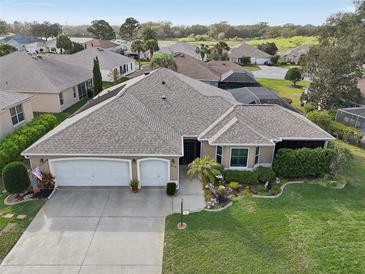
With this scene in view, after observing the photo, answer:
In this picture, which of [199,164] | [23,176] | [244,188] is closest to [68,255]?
[23,176]

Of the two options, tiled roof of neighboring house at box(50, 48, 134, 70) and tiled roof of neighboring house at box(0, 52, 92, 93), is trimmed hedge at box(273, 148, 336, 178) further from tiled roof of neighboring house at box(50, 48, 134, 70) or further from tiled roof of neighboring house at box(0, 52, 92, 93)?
tiled roof of neighboring house at box(50, 48, 134, 70)

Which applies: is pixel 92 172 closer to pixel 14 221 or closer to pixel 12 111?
pixel 14 221

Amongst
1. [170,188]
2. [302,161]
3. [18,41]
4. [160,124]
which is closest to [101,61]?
[160,124]

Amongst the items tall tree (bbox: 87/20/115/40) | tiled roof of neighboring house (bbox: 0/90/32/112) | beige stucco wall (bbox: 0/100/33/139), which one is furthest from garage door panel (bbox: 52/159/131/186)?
tall tree (bbox: 87/20/115/40)

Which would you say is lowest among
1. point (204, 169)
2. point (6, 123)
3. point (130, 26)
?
point (204, 169)

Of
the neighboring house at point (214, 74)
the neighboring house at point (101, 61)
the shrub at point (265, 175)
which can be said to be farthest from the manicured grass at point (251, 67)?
the shrub at point (265, 175)

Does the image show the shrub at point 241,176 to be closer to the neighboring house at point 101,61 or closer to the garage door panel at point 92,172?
the garage door panel at point 92,172
